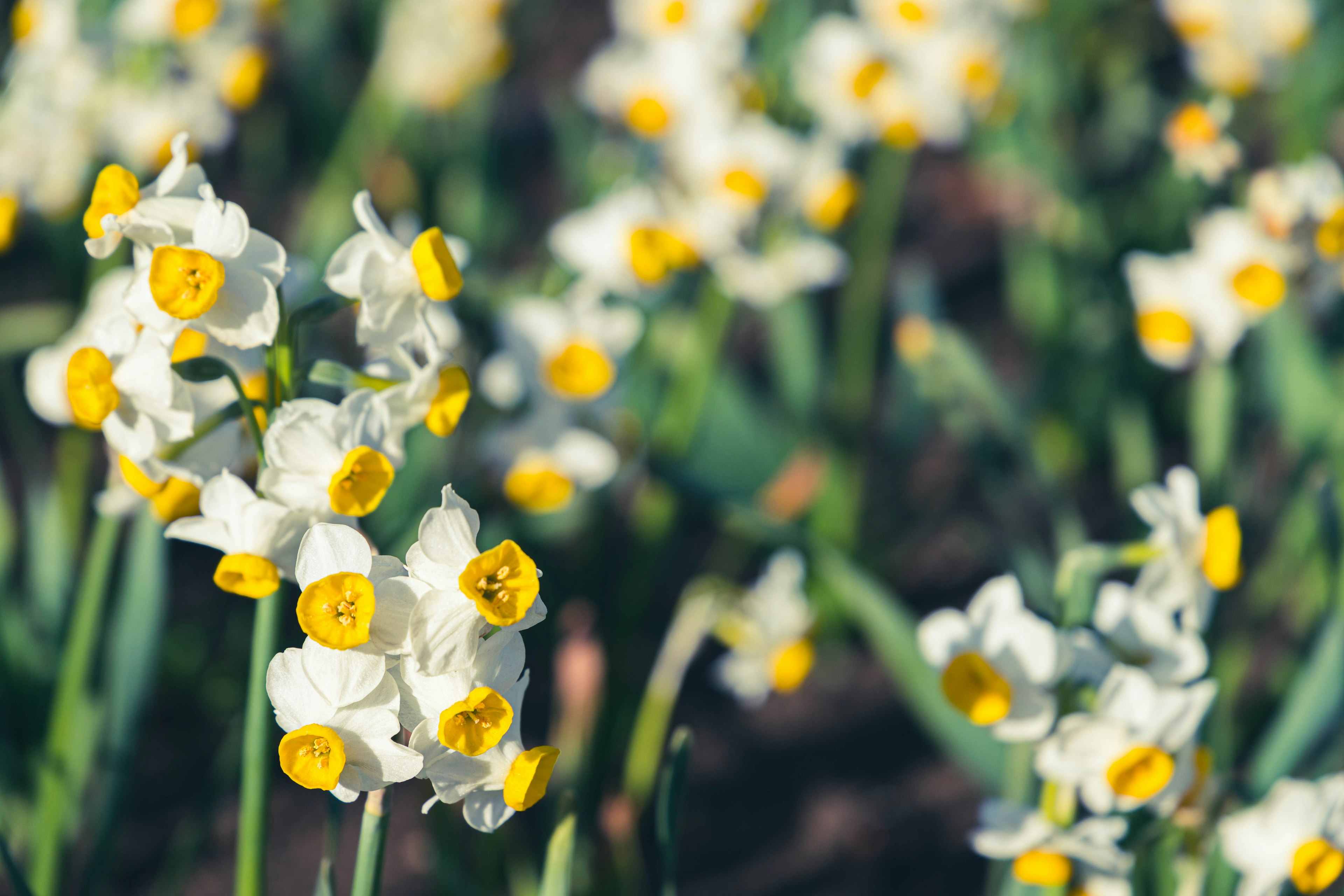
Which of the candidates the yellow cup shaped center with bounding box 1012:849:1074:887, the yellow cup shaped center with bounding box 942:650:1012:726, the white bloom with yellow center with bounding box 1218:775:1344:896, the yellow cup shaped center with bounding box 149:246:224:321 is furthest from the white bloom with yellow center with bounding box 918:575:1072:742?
the yellow cup shaped center with bounding box 149:246:224:321

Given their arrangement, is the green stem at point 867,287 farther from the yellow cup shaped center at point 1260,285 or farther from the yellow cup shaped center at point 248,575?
the yellow cup shaped center at point 248,575

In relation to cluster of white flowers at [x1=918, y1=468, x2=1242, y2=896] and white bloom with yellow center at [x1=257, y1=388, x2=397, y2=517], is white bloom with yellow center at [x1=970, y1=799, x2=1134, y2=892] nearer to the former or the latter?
cluster of white flowers at [x1=918, y1=468, x2=1242, y2=896]

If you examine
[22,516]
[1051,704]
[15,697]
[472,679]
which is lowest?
[22,516]

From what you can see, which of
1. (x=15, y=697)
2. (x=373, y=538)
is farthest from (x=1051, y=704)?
(x=15, y=697)

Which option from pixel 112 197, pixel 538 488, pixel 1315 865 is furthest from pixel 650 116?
pixel 1315 865

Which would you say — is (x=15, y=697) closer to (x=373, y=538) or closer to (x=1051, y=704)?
(x=373, y=538)

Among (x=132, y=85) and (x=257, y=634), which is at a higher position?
(x=132, y=85)

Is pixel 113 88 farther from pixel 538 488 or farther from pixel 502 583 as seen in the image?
pixel 502 583
